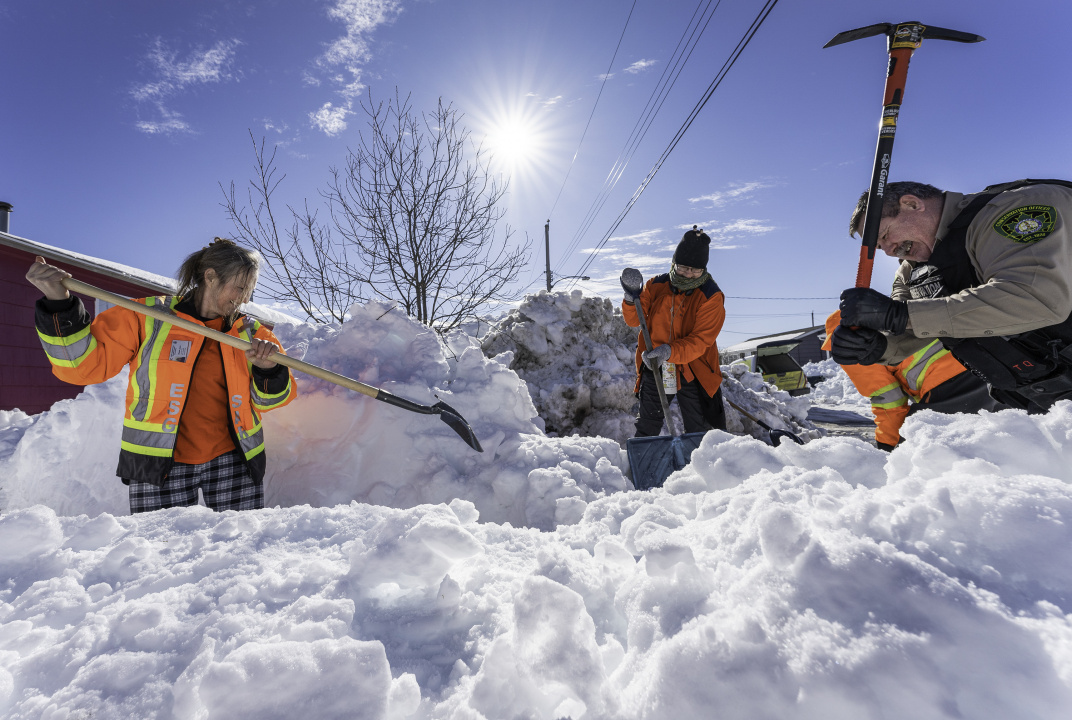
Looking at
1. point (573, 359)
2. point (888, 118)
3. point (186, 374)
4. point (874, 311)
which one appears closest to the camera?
point (874, 311)

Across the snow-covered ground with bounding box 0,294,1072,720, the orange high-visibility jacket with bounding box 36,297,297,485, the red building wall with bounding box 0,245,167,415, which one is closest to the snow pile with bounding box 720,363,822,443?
the snow-covered ground with bounding box 0,294,1072,720

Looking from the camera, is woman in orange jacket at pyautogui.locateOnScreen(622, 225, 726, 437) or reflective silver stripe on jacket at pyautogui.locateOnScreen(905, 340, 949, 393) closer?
reflective silver stripe on jacket at pyautogui.locateOnScreen(905, 340, 949, 393)

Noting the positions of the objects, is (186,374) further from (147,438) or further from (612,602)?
(612,602)

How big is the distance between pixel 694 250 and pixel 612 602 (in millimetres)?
3561

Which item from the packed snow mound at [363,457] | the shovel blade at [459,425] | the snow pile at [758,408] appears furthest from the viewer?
the snow pile at [758,408]

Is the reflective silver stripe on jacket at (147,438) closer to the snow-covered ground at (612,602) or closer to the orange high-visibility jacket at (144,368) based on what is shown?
the orange high-visibility jacket at (144,368)

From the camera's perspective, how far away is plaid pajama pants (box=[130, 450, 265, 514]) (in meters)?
2.42

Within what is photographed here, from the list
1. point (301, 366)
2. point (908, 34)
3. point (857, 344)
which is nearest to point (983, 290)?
point (857, 344)

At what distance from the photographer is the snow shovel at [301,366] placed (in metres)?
2.47

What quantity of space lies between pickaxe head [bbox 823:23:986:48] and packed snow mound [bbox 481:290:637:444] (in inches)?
181

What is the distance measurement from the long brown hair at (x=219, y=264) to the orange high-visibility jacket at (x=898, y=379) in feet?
10.9

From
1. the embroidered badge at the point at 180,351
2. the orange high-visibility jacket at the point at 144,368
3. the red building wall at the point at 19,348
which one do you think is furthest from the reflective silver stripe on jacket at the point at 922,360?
the red building wall at the point at 19,348

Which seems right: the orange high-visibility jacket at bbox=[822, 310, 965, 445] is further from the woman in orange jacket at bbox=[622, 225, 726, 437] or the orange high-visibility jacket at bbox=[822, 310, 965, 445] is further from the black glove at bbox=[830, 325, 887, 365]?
the woman in orange jacket at bbox=[622, 225, 726, 437]

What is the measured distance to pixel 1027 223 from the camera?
1.95 m
